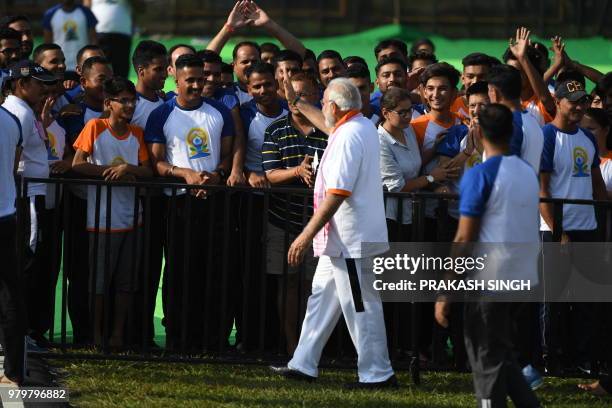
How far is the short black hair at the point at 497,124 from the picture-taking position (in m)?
7.75

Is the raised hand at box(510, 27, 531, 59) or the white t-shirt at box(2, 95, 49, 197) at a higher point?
the raised hand at box(510, 27, 531, 59)

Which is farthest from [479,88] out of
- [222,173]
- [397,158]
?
[222,173]

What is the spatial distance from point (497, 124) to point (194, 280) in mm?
2867

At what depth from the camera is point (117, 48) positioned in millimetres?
16797

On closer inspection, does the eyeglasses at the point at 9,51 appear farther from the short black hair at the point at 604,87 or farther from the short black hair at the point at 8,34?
the short black hair at the point at 604,87

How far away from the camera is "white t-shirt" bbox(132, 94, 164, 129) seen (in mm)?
10531

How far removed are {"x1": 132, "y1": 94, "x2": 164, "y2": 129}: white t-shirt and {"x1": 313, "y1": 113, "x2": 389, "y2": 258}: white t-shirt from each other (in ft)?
6.93

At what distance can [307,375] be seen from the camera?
9.07 metres

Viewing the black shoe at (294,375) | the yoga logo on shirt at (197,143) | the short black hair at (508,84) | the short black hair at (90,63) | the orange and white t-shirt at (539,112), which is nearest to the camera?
the short black hair at (508,84)

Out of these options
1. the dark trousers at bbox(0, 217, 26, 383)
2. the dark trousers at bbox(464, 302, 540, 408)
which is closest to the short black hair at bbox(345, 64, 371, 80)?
the dark trousers at bbox(0, 217, 26, 383)

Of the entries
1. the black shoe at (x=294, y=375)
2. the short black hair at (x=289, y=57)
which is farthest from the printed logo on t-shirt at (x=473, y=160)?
the black shoe at (x=294, y=375)

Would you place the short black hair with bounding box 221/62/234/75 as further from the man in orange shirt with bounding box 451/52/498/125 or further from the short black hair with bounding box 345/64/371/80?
the man in orange shirt with bounding box 451/52/498/125

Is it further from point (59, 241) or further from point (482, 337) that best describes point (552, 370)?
point (59, 241)

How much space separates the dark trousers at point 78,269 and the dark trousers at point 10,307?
1280 mm
